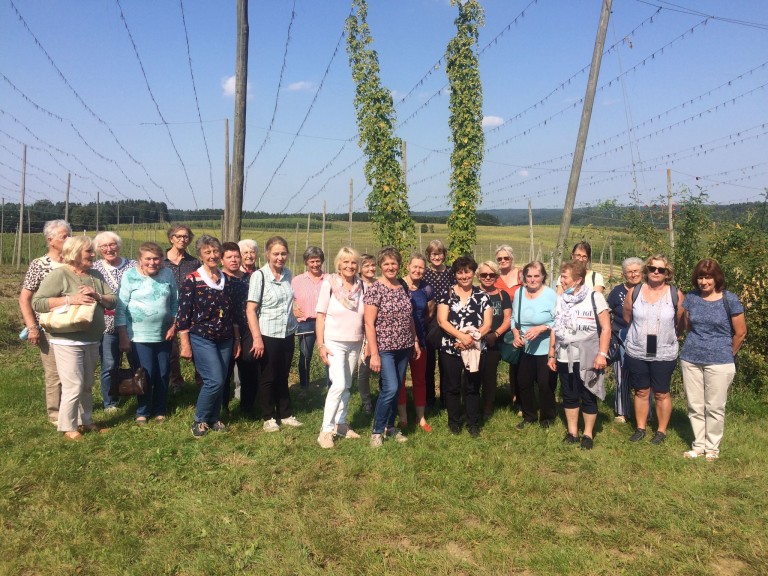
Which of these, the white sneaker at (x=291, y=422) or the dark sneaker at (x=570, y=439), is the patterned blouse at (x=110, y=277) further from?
the dark sneaker at (x=570, y=439)

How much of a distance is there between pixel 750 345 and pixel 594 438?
7.86ft

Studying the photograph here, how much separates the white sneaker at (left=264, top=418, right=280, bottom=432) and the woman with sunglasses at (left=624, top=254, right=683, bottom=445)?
10.7ft

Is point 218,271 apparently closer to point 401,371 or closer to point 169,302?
point 169,302

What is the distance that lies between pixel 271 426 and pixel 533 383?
8.35ft

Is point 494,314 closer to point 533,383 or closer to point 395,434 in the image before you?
point 533,383

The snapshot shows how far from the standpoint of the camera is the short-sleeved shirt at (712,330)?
4.27m

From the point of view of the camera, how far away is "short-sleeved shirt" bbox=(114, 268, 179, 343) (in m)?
4.68

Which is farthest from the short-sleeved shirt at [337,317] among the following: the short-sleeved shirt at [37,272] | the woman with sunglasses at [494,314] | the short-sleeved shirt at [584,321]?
the short-sleeved shirt at [37,272]

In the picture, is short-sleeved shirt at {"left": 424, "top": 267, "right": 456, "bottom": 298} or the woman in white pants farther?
short-sleeved shirt at {"left": 424, "top": 267, "right": 456, "bottom": 298}

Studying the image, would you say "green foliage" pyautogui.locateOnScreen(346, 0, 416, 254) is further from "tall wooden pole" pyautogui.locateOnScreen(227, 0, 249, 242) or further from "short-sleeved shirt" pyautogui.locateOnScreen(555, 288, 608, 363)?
"short-sleeved shirt" pyautogui.locateOnScreen(555, 288, 608, 363)

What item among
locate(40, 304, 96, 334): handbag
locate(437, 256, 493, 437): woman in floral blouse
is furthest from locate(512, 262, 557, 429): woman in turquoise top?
locate(40, 304, 96, 334): handbag

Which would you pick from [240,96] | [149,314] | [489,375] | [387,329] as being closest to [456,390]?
[489,375]

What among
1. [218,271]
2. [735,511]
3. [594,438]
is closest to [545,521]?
[735,511]

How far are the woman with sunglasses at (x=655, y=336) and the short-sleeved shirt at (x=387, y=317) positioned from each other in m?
2.07
